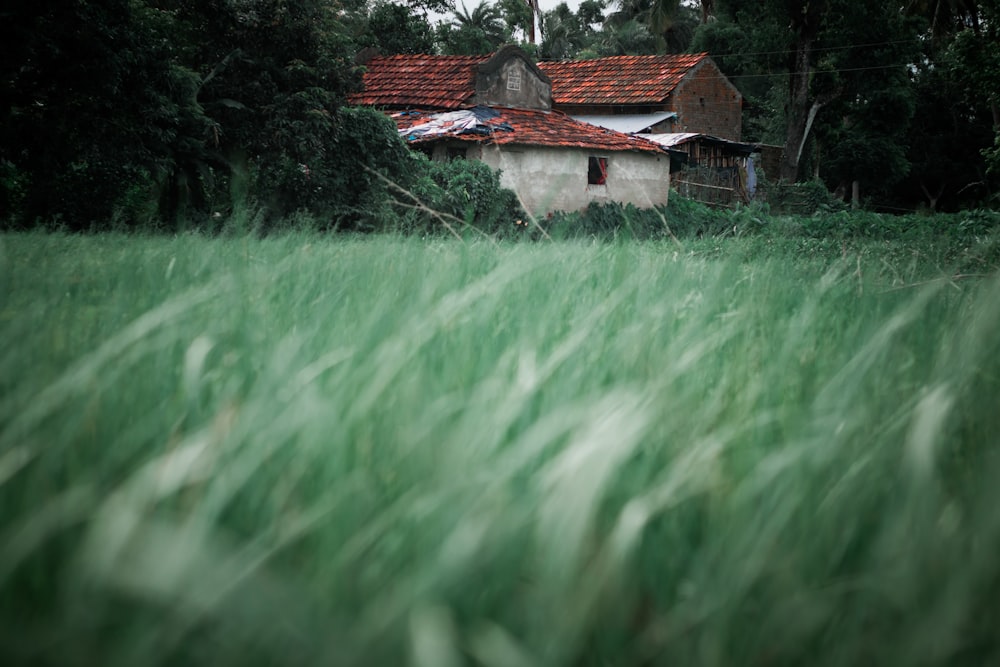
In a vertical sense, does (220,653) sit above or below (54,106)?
below

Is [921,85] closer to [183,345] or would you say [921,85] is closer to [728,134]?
[728,134]

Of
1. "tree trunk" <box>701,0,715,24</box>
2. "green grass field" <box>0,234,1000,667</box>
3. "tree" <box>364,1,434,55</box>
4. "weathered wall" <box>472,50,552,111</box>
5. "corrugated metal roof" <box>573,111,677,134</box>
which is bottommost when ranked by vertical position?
"corrugated metal roof" <box>573,111,677,134</box>

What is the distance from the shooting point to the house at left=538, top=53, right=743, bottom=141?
28734 mm

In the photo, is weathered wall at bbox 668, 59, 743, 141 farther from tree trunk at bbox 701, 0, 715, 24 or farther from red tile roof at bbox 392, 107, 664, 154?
tree trunk at bbox 701, 0, 715, 24

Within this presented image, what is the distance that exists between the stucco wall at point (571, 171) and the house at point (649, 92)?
6013 millimetres

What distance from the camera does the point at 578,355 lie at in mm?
1889

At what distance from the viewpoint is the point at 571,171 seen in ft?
64.7

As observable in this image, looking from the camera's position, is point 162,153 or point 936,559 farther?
point 162,153

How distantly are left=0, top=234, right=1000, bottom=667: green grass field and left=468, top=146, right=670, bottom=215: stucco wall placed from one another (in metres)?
16.6

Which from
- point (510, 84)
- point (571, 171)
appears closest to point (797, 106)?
point (510, 84)

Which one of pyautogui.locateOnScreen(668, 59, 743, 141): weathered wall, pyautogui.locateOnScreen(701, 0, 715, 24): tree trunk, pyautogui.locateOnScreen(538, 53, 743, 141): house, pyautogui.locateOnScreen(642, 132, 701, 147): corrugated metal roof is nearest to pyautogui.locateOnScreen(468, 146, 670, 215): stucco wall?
pyautogui.locateOnScreen(642, 132, 701, 147): corrugated metal roof

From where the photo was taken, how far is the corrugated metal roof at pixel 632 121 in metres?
28.2

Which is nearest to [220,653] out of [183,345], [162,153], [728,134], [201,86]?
[183,345]

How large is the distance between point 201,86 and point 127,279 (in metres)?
10.0
